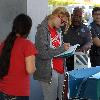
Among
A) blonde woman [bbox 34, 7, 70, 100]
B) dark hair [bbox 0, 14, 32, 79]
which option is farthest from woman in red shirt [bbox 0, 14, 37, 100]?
blonde woman [bbox 34, 7, 70, 100]

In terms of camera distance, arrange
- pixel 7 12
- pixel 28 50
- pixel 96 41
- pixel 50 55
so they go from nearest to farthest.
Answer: pixel 28 50 < pixel 50 55 < pixel 7 12 < pixel 96 41

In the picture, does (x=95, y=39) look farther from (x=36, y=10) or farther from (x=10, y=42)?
(x=10, y=42)

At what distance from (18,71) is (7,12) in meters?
1.50

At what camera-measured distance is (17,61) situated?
12.1 ft

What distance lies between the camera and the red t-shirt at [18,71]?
3.68 metres

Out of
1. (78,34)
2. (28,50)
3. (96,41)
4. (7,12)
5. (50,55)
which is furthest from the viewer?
(96,41)

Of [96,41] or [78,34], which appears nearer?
[78,34]

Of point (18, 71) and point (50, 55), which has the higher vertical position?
point (50, 55)

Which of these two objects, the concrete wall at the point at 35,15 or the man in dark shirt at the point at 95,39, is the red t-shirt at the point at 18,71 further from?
the man in dark shirt at the point at 95,39

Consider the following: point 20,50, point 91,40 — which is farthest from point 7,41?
point 91,40

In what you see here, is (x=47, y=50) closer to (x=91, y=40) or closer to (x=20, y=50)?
(x=20, y=50)

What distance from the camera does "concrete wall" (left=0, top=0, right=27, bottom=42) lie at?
498 centimetres

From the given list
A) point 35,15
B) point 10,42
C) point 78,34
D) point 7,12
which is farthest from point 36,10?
point 10,42

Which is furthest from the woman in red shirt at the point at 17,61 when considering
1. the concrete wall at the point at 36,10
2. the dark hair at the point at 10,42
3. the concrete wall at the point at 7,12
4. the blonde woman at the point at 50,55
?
the concrete wall at the point at 36,10
